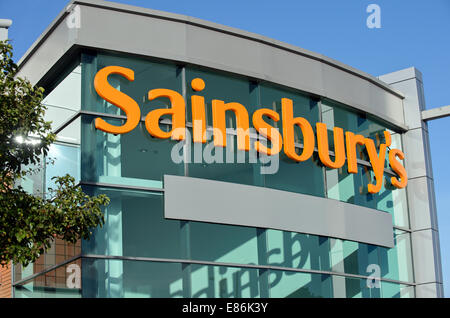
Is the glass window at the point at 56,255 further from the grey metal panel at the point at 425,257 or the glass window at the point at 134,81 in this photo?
the grey metal panel at the point at 425,257

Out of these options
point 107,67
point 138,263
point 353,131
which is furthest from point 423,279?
point 107,67

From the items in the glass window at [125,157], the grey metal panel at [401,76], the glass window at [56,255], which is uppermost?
the grey metal panel at [401,76]

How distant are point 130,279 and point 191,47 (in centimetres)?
571

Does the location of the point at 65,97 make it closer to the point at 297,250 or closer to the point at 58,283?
the point at 58,283

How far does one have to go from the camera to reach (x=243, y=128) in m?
18.3

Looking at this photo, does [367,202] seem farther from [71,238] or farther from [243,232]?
[71,238]

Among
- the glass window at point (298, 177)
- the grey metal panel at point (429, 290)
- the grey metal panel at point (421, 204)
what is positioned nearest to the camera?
the glass window at point (298, 177)

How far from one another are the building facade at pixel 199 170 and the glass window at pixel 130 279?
3cm

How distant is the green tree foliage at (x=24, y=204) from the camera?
43.4 feet

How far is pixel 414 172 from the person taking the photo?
914 inches

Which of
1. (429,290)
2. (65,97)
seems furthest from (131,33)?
(429,290)

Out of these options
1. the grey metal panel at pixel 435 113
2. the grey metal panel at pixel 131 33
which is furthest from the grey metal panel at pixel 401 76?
the grey metal panel at pixel 131 33

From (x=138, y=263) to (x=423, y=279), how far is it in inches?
388

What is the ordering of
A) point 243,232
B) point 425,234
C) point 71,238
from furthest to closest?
1. point 425,234
2. point 243,232
3. point 71,238
